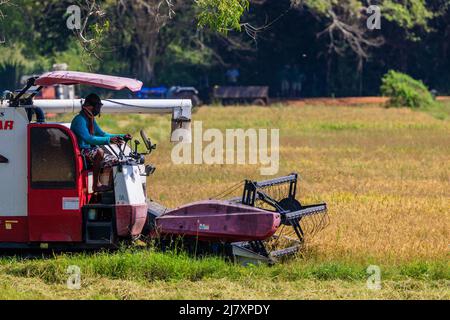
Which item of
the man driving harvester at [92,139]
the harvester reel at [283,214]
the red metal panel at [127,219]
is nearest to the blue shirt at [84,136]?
the man driving harvester at [92,139]

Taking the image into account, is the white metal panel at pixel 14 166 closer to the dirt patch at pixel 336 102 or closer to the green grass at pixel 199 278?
the green grass at pixel 199 278

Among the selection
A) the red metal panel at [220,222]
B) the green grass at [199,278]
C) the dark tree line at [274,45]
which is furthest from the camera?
the dark tree line at [274,45]

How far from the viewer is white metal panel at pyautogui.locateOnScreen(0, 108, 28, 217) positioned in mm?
14047

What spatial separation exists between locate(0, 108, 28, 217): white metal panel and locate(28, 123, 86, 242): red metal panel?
0.36 ft

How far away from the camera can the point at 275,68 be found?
244 ft

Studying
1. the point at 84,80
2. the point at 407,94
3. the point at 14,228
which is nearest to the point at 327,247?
the point at 84,80

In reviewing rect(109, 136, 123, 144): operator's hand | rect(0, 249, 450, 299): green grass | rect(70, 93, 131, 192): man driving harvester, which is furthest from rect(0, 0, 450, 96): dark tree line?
rect(0, 249, 450, 299): green grass

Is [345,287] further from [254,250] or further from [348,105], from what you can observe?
[348,105]

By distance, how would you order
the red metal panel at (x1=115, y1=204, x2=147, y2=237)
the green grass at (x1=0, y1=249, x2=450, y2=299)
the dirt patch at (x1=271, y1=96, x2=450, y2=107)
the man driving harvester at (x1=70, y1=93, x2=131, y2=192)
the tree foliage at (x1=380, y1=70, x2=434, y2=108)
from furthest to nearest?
1. the dirt patch at (x1=271, y1=96, x2=450, y2=107)
2. the tree foliage at (x1=380, y1=70, x2=434, y2=108)
3. the man driving harvester at (x1=70, y1=93, x2=131, y2=192)
4. the red metal panel at (x1=115, y1=204, x2=147, y2=237)
5. the green grass at (x1=0, y1=249, x2=450, y2=299)

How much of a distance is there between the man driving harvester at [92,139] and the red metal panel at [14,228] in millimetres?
1003

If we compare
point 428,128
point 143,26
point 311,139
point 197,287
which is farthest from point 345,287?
point 143,26

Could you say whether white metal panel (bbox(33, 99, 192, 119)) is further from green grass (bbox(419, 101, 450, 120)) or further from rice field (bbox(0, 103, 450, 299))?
green grass (bbox(419, 101, 450, 120))

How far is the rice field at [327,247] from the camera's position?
41.1 ft

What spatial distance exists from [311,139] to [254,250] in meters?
25.6
